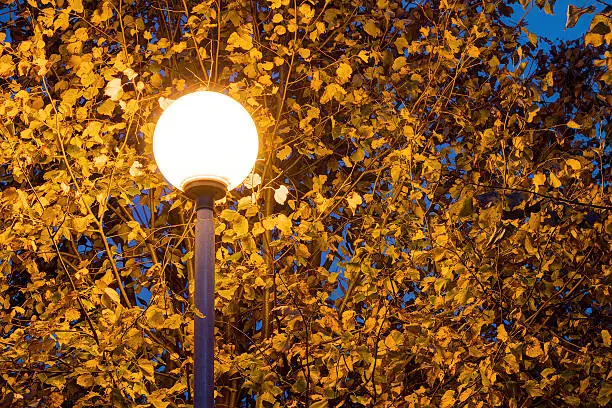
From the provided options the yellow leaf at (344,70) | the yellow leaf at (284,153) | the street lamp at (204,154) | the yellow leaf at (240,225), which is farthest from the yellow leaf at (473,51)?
the street lamp at (204,154)

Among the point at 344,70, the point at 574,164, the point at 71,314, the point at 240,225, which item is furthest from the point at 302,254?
the point at 574,164

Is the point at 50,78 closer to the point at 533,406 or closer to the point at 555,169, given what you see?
the point at 555,169

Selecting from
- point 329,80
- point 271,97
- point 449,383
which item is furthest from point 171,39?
point 449,383

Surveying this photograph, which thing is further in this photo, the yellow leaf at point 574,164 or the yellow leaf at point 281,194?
the yellow leaf at point 574,164

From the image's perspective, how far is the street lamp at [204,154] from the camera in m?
4.18

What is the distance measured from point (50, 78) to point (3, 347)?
362 cm

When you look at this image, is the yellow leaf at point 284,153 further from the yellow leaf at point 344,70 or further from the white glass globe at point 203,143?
the white glass globe at point 203,143

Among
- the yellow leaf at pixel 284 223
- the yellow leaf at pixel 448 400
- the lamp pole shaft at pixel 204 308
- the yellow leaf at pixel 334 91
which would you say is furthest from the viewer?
the yellow leaf at pixel 334 91

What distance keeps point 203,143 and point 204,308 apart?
2.79 ft

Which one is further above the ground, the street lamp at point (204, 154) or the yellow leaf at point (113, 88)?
→ the yellow leaf at point (113, 88)

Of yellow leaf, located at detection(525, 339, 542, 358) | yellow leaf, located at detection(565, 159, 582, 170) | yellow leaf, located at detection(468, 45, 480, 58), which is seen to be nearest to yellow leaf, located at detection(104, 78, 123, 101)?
yellow leaf, located at detection(468, 45, 480, 58)

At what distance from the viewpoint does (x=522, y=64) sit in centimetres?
631

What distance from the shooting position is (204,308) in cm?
404

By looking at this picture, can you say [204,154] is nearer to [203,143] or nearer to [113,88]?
[203,143]
